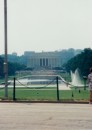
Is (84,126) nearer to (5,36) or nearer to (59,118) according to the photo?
(59,118)

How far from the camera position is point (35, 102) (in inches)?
979

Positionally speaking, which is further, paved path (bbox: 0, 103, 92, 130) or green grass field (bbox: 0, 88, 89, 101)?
green grass field (bbox: 0, 88, 89, 101)

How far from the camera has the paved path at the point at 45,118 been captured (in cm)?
1504

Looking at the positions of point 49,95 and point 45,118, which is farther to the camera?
point 49,95

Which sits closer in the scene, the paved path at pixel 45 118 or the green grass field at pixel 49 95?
the paved path at pixel 45 118

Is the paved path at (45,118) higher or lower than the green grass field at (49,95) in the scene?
lower

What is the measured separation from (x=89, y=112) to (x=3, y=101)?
6871 millimetres

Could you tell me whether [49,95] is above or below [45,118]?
above

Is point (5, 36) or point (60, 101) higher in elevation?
point (5, 36)

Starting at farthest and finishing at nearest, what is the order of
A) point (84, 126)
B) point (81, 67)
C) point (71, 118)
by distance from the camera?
point (81, 67)
point (71, 118)
point (84, 126)

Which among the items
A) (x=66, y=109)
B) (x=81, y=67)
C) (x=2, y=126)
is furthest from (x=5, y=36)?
(x=81, y=67)

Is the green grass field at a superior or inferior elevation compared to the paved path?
superior

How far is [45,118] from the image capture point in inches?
677

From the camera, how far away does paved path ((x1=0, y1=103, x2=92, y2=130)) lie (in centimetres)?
1504
